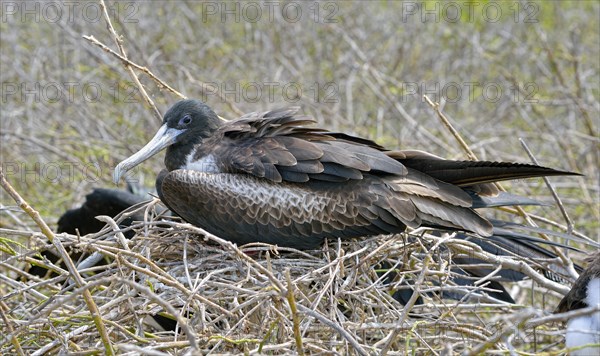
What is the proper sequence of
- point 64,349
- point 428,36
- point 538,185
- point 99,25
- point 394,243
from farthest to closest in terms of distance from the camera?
point 428,36 → point 99,25 → point 538,185 → point 394,243 → point 64,349

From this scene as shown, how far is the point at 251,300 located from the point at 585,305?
1297 mm

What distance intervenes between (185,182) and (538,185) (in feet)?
8.61

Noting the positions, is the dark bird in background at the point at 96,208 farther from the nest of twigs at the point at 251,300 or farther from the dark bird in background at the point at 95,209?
the nest of twigs at the point at 251,300

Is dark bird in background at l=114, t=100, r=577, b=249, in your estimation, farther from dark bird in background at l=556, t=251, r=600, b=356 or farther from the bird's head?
dark bird in background at l=556, t=251, r=600, b=356

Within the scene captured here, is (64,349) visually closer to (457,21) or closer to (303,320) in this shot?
(303,320)

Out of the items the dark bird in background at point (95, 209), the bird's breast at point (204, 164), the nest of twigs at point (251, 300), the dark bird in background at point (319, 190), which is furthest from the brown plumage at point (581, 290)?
the dark bird in background at point (95, 209)

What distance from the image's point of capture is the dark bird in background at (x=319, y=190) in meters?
4.11

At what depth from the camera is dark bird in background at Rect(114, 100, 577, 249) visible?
13.5 ft

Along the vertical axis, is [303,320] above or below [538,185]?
above

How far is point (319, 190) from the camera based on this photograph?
417 cm

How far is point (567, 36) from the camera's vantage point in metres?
8.46

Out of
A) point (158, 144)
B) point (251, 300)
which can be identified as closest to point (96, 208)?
point (158, 144)

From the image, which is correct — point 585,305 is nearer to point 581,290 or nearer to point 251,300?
point 581,290

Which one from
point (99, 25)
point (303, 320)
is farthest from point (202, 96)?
point (303, 320)
